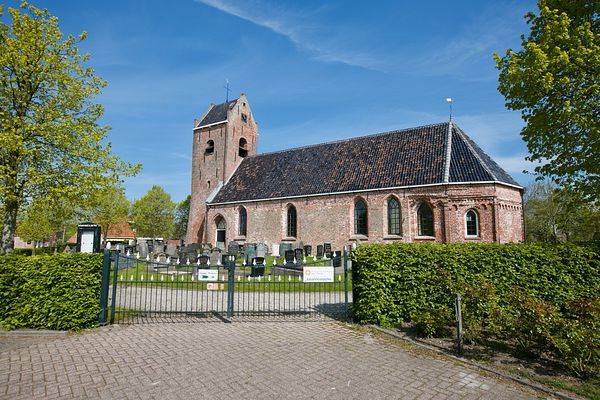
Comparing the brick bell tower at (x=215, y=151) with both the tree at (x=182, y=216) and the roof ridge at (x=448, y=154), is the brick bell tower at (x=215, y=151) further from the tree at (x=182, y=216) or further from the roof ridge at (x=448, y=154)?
Answer: the tree at (x=182, y=216)

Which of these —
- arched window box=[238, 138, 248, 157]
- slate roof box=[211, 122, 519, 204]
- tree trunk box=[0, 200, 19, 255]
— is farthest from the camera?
arched window box=[238, 138, 248, 157]

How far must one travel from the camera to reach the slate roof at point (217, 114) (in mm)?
35656

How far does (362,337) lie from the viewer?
7.35 metres

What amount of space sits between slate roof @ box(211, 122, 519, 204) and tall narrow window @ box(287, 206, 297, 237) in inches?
51.5

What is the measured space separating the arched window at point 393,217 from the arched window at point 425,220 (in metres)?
1.46

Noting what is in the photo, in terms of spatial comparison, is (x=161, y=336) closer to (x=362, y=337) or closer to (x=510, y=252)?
(x=362, y=337)

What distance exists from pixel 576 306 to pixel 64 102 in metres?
15.1

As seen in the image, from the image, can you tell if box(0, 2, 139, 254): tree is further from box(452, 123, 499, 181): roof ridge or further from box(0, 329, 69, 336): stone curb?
box(452, 123, 499, 181): roof ridge

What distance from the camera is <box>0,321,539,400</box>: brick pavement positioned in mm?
4691

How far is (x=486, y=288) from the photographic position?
6816 millimetres

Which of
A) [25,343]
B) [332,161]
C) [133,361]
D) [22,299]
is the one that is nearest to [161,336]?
[133,361]

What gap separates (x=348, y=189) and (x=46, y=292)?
20722 mm

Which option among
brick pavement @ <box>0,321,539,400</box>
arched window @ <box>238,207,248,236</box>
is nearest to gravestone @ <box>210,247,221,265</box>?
brick pavement @ <box>0,321,539,400</box>

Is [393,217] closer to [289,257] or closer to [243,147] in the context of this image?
[289,257]
